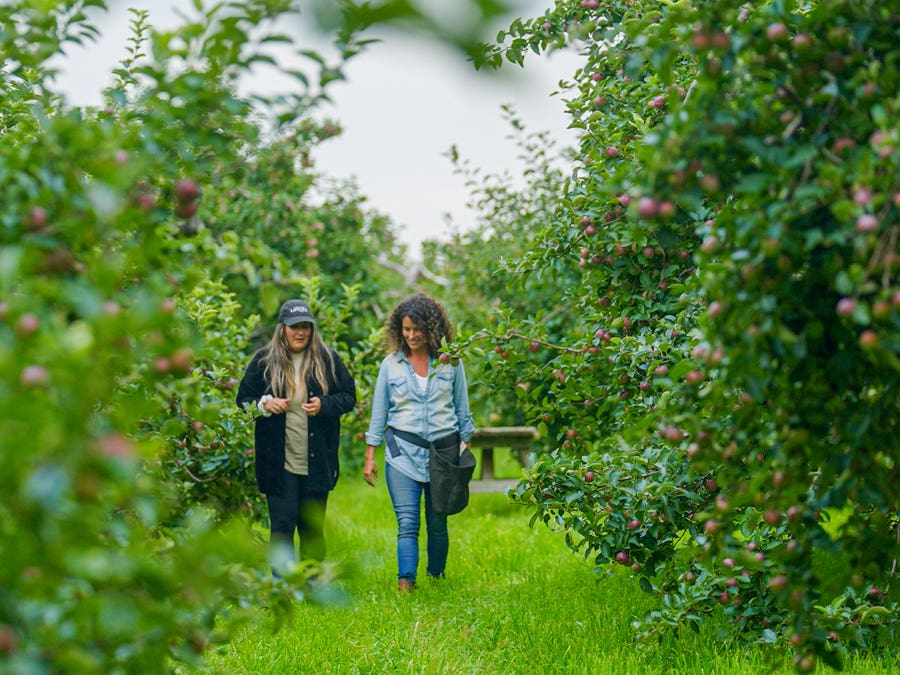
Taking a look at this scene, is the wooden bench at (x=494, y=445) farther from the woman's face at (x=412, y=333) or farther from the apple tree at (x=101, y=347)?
the apple tree at (x=101, y=347)

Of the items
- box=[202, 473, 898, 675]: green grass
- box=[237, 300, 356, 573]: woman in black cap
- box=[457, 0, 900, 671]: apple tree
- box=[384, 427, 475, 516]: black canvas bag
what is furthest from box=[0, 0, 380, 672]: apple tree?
box=[384, 427, 475, 516]: black canvas bag

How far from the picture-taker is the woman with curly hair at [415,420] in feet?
15.9

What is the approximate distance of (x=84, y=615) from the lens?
1300mm

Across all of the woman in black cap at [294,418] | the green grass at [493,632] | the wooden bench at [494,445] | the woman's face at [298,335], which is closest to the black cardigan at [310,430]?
the woman in black cap at [294,418]

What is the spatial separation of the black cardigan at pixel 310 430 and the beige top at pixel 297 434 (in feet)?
0.09

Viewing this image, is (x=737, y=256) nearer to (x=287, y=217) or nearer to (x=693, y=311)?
(x=693, y=311)

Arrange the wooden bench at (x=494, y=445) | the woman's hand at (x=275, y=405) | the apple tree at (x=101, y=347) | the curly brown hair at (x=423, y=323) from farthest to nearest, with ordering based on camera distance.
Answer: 1. the wooden bench at (x=494, y=445)
2. the curly brown hair at (x=423, y=323)
3. the woman's hand at (x=275, y=405)
4. the apple tree at (x=101, y=347)

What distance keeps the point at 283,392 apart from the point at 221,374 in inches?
16.8

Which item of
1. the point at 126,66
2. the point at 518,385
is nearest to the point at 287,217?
the point at 518,385

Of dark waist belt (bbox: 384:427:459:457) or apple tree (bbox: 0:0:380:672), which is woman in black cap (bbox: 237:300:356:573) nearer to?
dark waist belt (bbox: 384:427:459:457)

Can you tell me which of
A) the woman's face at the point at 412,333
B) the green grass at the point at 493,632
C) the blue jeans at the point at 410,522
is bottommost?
the green grass at the point at 493,632

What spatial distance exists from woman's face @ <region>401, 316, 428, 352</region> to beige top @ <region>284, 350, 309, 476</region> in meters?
0.58

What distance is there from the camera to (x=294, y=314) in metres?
4.74

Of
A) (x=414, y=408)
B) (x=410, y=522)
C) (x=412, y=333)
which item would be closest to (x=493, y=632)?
(x=410, y=522)
